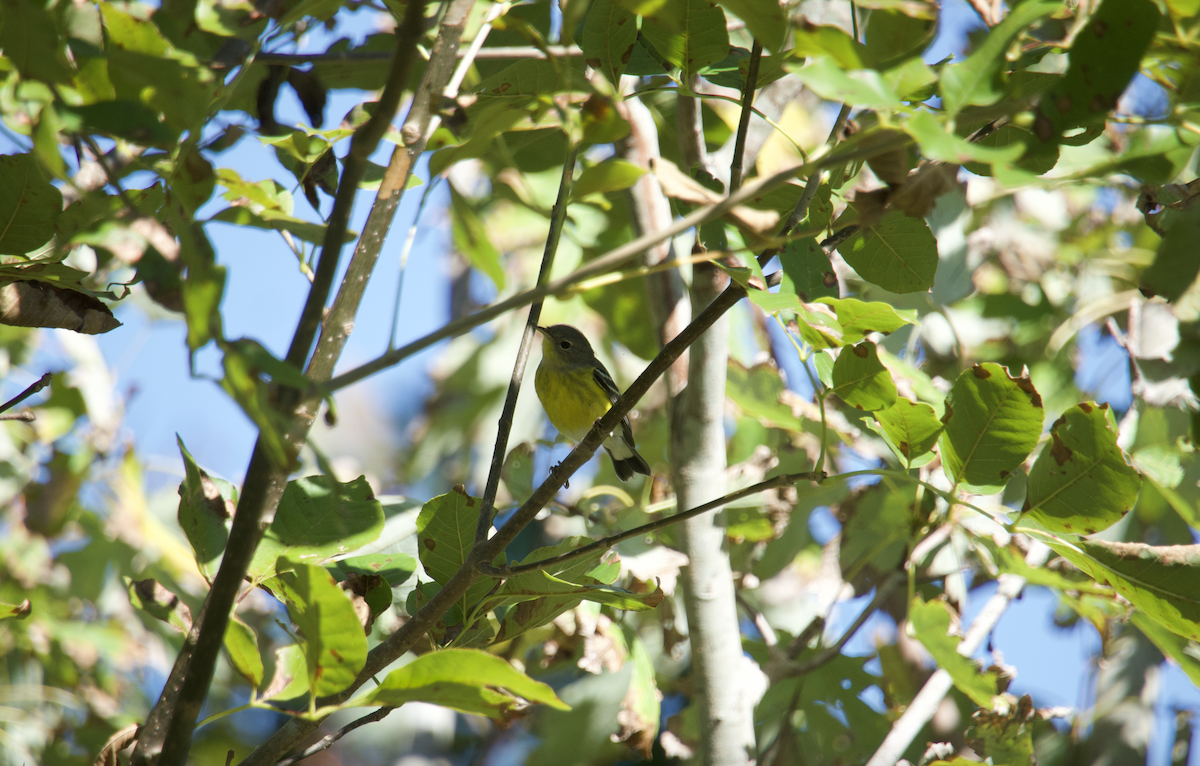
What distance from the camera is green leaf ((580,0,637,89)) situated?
1055 mm

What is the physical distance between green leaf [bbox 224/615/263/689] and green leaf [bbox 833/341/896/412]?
78 centimetres

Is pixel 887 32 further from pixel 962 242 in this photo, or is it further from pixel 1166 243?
pixel 962 242

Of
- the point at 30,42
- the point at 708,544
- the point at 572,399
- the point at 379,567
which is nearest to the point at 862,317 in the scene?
the point at 379,567

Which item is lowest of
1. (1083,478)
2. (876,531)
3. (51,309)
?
(876,531)

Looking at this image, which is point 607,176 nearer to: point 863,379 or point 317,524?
point 863,379

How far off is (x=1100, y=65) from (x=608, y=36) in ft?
1.90

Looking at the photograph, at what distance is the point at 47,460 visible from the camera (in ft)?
8.69

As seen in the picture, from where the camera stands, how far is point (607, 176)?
752 millimetres

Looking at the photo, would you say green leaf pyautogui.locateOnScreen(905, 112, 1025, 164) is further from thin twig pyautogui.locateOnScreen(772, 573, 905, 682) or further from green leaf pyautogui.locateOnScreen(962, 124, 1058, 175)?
thin twig pyautogui.locateOnScreen(772, 573, 905, 682)

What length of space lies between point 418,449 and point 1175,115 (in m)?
4.12

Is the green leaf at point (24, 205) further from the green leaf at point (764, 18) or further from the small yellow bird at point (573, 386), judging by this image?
the small yellow bird at point (573, 386)

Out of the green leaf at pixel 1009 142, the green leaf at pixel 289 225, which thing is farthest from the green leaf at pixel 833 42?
the green leaf at pixel 289 225

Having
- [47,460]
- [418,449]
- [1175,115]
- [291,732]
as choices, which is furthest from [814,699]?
[418,449]

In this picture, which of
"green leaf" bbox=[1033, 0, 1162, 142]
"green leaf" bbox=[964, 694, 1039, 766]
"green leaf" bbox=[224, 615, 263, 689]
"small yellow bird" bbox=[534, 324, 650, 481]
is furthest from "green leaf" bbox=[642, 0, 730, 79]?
"small yellow bird" bbox=[534, 324, 650, 481]
